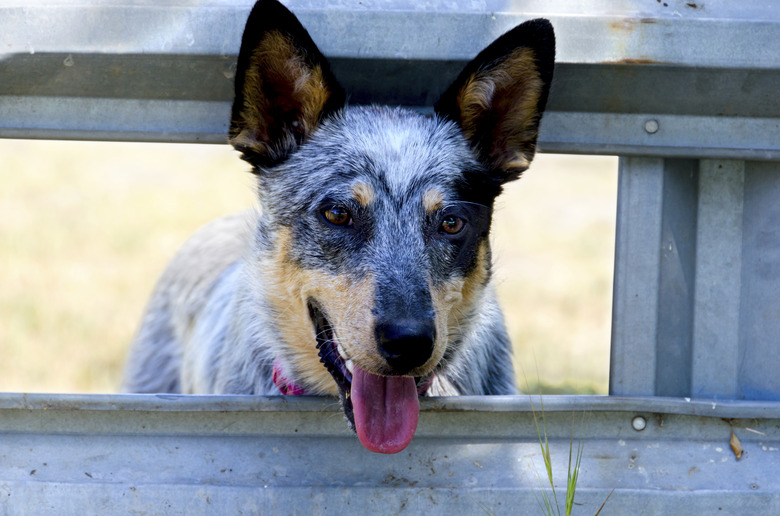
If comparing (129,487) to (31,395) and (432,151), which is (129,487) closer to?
(31,395)

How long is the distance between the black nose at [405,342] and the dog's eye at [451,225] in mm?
443

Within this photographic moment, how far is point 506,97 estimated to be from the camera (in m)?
2.93

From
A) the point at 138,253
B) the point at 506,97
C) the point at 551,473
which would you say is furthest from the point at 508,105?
the point at 138,253

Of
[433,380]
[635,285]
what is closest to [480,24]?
[635,285]

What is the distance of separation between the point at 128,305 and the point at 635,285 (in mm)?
4884

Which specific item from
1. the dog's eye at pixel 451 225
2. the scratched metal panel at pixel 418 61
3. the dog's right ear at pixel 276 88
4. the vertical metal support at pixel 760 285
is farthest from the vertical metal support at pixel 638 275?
the dog's right ear at pixel 276 88

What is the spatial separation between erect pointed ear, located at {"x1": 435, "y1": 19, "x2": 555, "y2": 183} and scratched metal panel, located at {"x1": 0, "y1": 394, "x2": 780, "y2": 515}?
0.90 m

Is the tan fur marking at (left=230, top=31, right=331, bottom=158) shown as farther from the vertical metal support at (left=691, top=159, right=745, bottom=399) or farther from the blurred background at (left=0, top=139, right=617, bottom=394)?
the vertical metal support at (left=691, top=159, right=745, bottom=399)

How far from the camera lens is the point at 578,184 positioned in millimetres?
10383

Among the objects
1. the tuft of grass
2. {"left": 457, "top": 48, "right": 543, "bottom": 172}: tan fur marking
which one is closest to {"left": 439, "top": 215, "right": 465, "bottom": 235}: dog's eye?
{"left": 457, "top": 48, "right": 543, "bottom": 172}: tan fur marking

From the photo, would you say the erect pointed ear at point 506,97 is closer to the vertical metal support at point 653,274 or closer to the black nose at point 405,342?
the vertical metal support at point 653,274

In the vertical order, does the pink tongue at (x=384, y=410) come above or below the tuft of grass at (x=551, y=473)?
above

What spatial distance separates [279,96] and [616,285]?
4.17 ft

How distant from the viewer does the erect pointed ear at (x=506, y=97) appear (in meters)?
2.67
